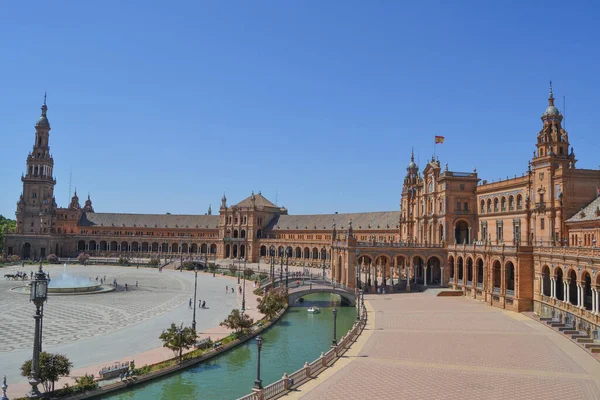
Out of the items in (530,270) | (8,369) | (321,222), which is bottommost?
(8,369)

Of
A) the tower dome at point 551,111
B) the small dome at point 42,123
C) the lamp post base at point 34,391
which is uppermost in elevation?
the small dome at point 42,123

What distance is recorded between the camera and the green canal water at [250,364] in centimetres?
3425

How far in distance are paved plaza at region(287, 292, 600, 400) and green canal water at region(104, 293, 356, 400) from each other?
5.04 meters

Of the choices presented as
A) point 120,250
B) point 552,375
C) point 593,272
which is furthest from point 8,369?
point 120,250

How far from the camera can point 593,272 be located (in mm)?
45188

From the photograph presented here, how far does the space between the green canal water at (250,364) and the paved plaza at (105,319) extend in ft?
19.3

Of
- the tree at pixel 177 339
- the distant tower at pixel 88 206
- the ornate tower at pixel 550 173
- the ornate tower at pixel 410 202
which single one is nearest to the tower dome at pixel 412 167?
the ornate tower at pixel 410 202

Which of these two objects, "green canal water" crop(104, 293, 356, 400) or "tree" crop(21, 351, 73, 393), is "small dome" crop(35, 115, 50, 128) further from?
"tree" crop(21, 351, 73, 393)

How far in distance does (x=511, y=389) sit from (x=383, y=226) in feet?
281

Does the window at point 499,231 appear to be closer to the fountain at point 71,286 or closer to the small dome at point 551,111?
the small dome at point 551,111

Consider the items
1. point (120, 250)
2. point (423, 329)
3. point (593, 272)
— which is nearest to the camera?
point (593, 272)

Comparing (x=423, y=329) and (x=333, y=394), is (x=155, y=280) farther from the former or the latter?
(x=333, y=394)

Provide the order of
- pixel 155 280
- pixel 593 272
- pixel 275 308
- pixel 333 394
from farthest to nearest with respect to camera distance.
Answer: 1. pixel 155 280
2. pixel 275 308
3. pixel 593 272
4. pixel 333 394

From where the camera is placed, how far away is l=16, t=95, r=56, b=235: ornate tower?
465 ft
